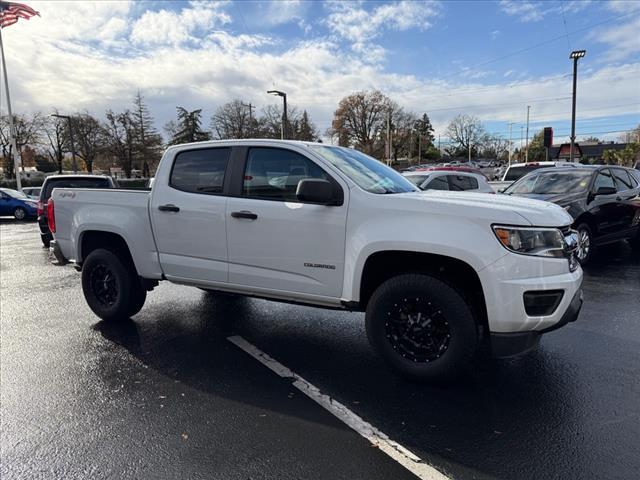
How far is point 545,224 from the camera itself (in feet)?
10.8

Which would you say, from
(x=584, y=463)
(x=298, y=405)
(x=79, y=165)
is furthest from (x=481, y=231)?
(x=79, y=165)

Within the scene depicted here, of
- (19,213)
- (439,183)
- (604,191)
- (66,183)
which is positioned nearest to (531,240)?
(604,191)

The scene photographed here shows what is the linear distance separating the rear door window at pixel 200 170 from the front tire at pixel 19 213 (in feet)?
69.5

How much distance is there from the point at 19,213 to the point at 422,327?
940 inches

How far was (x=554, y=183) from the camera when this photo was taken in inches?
340

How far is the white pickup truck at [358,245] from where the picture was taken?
328cm

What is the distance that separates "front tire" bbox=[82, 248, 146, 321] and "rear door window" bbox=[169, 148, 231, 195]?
1.23 m

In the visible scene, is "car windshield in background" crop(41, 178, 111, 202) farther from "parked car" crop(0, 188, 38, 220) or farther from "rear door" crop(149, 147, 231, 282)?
"parked car" crop(0, 188, 38, 220)

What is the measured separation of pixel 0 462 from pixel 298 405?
6.24ft

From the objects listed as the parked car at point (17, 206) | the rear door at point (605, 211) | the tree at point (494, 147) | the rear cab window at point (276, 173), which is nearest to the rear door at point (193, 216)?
the rear cab window at point (276, 173)

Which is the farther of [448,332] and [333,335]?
[333,335]

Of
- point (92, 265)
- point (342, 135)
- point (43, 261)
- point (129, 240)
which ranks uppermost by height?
point (342, 135)

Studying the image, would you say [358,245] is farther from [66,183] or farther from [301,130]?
[301,130]

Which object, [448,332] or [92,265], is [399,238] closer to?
[448,332]
